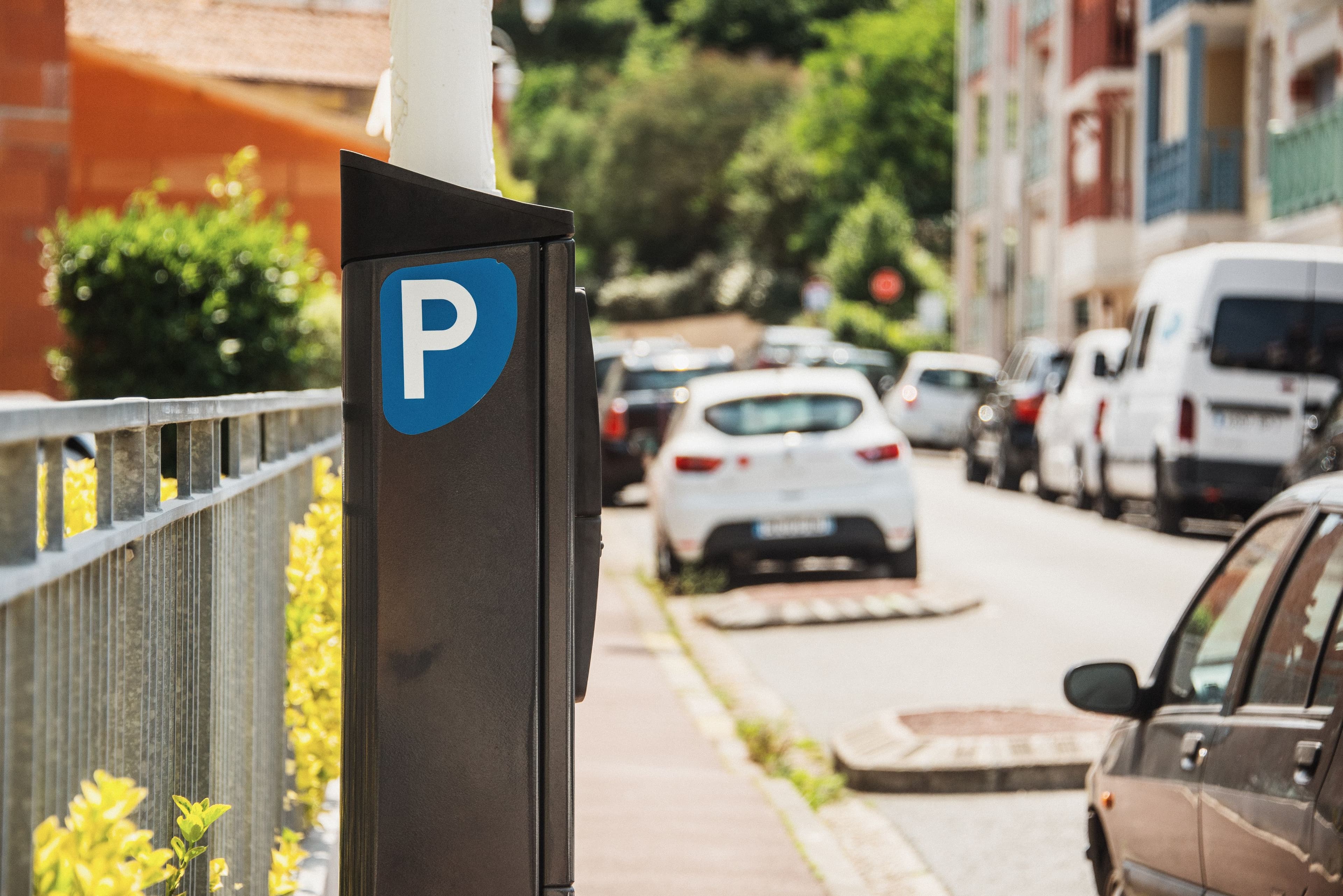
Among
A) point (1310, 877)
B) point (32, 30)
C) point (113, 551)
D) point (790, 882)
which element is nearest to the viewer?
point (113, 551)

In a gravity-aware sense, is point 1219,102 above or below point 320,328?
above

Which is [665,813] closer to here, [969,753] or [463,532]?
[969,753]

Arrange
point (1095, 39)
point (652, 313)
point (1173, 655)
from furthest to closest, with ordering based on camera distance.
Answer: point (652, 313)
point (1095, 39)
point (1173, 655)

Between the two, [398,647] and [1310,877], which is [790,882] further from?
[398,647]

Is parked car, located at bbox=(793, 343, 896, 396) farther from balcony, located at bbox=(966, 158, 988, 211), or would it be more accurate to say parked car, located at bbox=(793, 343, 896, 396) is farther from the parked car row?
the parked car row

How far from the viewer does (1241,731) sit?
149 inches

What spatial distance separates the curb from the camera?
19.7ft

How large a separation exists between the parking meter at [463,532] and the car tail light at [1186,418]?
14.6 m

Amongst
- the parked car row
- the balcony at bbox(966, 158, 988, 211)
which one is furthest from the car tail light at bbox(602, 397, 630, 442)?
the balcony at bbox(966, 158, 988, 211)

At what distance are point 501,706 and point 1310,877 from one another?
143cm

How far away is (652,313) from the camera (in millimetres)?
78500

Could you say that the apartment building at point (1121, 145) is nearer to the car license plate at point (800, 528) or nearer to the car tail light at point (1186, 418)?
the car tail light at point (1186, 418)

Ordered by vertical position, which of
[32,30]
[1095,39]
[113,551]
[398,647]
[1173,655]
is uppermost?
[1095,39]

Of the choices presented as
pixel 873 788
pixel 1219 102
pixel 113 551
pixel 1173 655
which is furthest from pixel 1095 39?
pixel 113 551
